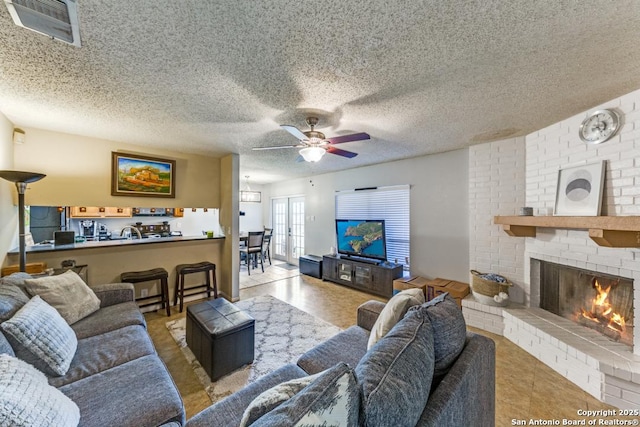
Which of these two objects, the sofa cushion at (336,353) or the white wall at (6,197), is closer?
the sofa cushion at (336,353)

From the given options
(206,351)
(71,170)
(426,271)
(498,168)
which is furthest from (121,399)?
(498,168)

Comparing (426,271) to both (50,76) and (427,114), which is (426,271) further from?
(50,76)

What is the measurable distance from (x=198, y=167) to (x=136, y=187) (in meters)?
0.90

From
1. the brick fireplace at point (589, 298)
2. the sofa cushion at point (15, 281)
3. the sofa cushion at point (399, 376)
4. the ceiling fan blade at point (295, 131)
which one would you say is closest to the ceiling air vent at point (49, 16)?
the ceiling fan blade at point (295, 131)

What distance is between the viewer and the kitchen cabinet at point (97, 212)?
4.59 m

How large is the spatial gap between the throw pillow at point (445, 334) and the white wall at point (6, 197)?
3846 millimetres

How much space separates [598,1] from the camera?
109cm

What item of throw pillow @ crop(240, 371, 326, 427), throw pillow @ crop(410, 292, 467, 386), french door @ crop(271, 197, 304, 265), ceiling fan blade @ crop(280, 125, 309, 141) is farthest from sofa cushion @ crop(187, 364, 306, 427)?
french door @ crop(271, 197, 304, 265)

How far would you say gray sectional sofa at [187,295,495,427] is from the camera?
790 mm

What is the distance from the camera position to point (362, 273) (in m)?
4.29

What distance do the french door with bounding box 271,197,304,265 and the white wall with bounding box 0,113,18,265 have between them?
4.71 meters

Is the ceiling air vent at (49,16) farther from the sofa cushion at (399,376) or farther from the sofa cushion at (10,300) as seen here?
the sofa cushion at (399,376)

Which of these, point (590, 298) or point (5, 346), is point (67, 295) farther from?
point (590, 298)

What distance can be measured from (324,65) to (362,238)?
3.30 metres
